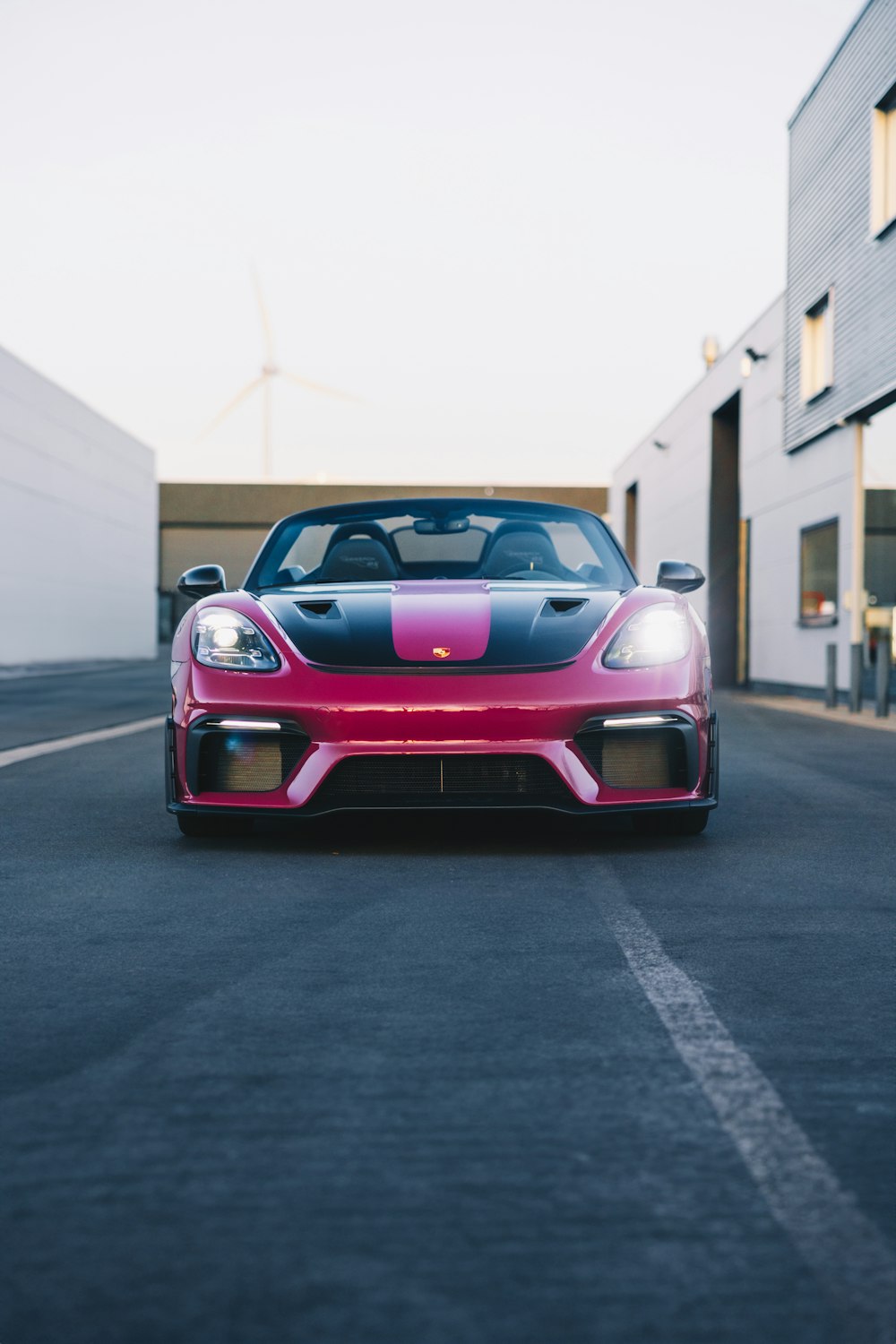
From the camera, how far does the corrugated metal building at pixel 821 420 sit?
51.2ft

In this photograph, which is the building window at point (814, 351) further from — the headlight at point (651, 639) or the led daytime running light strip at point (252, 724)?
the led daytime running light strip at point (252, 724)

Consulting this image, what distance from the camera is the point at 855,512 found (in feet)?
53.8

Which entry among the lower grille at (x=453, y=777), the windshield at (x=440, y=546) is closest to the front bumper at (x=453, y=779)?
the lower grille at (x=453, y=777)

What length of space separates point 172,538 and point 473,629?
45.4 metres

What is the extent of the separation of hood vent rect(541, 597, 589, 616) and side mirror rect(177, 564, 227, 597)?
50.3 inches

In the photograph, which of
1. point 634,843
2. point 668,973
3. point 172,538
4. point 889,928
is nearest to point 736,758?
point 634,843

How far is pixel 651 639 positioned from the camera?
4922 mm

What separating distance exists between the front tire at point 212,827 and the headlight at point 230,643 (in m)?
0.59

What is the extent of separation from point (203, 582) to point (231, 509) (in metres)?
43.9

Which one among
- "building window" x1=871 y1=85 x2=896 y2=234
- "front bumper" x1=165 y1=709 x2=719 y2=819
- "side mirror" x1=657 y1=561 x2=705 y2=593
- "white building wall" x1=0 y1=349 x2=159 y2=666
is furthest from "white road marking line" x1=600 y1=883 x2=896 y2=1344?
"white building wall" x1=0 y1=349 x2=159 y2=666

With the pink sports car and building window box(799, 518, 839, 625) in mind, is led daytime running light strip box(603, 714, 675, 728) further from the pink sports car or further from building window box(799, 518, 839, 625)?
building window box(799, 518, 839, 625)

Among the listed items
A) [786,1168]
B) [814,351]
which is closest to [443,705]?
[786,1168]

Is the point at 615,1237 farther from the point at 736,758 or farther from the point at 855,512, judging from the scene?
the point at 855,512

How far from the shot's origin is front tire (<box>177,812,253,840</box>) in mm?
5117
